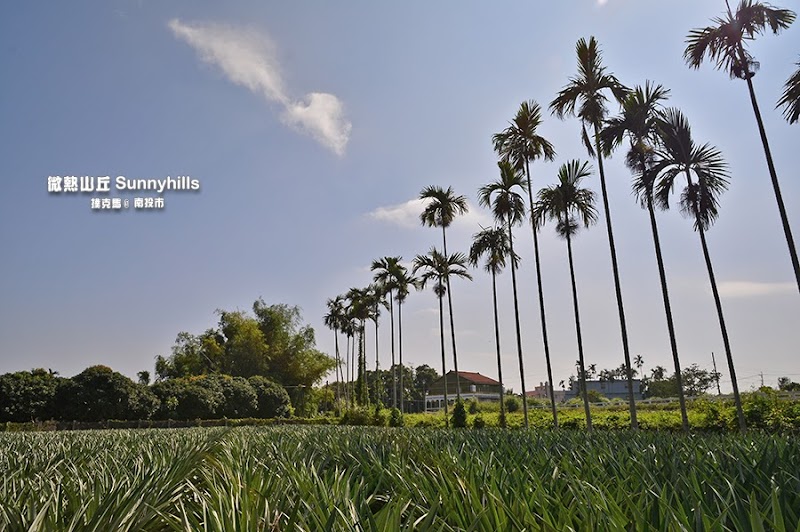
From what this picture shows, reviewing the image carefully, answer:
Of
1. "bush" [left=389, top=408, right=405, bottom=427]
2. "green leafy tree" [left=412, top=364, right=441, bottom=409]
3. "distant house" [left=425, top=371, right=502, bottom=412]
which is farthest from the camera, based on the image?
"green leafy tree" [left=412, top=364, right=441, bottom=409]

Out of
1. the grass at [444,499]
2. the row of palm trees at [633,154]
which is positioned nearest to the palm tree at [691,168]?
the row of palm trees at [633,154]

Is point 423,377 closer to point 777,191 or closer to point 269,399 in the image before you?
point 269,399

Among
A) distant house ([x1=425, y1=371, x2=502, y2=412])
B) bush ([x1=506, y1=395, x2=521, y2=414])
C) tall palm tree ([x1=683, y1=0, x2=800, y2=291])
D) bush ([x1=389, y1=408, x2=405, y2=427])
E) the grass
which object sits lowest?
the grass

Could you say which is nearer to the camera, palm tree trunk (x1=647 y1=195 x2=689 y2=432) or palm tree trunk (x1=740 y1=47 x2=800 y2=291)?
palm tree trunk (x1=740 y1=47 x2=800 y2=291)

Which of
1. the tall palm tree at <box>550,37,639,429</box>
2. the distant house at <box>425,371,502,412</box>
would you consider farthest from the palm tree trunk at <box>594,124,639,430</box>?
the distant house at <box>425,371,502,412</box>

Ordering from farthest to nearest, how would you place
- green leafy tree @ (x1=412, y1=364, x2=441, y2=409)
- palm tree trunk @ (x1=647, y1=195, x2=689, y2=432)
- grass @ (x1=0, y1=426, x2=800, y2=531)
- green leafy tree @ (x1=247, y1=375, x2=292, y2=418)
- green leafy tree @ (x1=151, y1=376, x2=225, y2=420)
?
green leafy tree @ (x1=412, y1=364, x2=441, y2=409) → green leafy tree @ (x1=247, y1=375, x2=292, y2=418) → green leafy tree @ (x1=151, y1=376, x2=225, y2=420) → palm tree trunk @ (x1=647, y1=195, x2=689, y2=432) → grass @ (x1=0, y1=426, x2=800, y2=531)

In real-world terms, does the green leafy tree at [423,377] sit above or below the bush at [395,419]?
above

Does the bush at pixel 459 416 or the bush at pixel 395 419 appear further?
the bush at pixel 395 419

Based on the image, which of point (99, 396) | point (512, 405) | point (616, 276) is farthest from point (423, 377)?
point (616, 276)

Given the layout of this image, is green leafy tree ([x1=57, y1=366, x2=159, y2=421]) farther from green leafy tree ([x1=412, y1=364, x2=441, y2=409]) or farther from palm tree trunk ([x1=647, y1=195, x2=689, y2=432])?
green leafy tree ([x1=412, y1=364, x2=441, y2=409])

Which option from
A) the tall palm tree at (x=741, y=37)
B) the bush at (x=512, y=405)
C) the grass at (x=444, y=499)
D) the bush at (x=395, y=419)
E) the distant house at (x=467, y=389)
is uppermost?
the tall palm tree at (x=741, y=37)

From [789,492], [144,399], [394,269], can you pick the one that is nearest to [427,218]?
[394,269]

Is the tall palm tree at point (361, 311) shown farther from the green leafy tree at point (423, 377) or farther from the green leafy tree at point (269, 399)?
the green leafy tree at point (423, 377)

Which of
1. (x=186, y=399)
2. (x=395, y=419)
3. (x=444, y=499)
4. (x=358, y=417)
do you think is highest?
(x=186, y=399)
